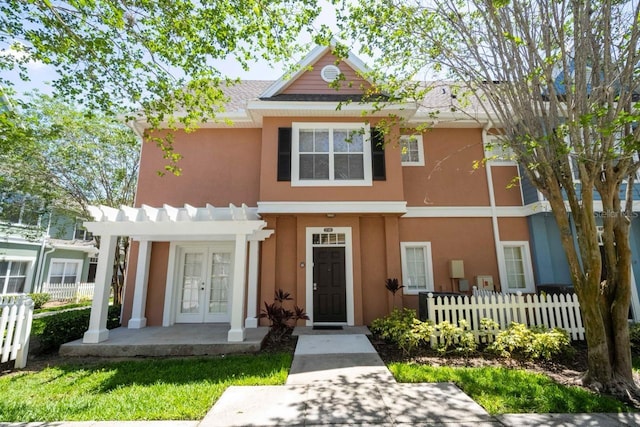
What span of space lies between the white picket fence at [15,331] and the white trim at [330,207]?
526 cm

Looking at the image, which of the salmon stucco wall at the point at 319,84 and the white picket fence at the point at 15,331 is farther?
the salmon stucco wall at the point at 319,84

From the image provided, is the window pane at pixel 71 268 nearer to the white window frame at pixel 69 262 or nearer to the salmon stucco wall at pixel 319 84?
the white window frame at pixel 69 262

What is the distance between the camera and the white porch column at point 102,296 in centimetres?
658

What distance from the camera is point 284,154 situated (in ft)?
28.3

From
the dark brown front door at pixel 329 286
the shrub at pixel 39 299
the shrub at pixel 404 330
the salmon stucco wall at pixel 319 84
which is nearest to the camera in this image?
the shrub at pixel 404 330

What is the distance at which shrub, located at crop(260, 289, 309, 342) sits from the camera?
7.40m

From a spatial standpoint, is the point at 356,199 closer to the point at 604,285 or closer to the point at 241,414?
the point at 604,285

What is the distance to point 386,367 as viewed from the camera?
528cm

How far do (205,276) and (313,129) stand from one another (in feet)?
18.6

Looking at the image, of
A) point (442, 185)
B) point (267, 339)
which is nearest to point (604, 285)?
point (442, 185)

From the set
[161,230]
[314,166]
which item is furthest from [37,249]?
[314,166]

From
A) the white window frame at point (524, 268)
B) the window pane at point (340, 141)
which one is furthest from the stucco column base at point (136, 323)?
the white window frame at point (524, 268)

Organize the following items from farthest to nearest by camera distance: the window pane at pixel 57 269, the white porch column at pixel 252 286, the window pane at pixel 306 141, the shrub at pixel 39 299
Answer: the window pane at pixel 57 269, the shrub at pixel 39 299, the window pane at pixel 306 141, the white porch column at pixel 252 286

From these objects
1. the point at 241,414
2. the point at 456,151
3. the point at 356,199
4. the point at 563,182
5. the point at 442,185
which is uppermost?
the point at 456,151
